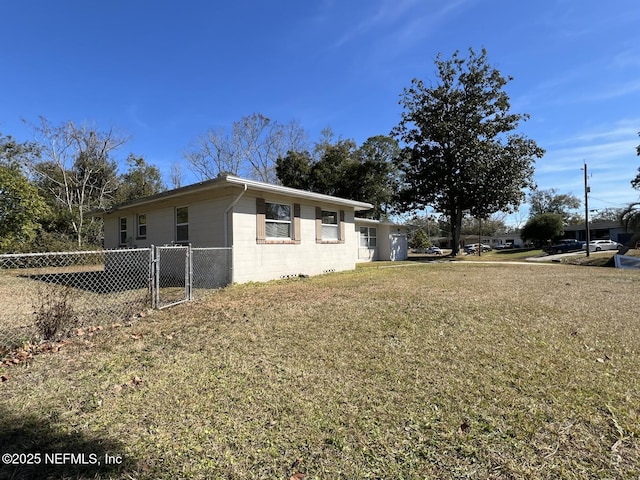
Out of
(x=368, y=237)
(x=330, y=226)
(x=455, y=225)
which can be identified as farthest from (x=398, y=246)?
(x=330, y=226)

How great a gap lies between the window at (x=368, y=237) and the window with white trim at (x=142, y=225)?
40.4 ft

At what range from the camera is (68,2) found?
9828mm

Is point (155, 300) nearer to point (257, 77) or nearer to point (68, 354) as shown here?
point (68, 354)

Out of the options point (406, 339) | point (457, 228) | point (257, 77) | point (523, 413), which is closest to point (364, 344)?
point (406, 339)

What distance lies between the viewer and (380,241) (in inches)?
880

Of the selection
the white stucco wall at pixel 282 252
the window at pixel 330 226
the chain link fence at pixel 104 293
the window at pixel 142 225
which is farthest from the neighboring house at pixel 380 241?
the chain link fence at pixel 104 293

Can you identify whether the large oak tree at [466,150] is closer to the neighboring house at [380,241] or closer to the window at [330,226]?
the neighboring house at [380,241]

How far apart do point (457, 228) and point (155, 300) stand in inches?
960

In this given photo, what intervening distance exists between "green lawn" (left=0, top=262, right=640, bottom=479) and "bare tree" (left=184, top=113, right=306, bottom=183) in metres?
26.9

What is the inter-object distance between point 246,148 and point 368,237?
15410 millimetres

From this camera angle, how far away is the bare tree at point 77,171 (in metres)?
24.7

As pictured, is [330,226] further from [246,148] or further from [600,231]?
[600,231]

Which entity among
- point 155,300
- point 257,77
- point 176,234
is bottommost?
point 155,300

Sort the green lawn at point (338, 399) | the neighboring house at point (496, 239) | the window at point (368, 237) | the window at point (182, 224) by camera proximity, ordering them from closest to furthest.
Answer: the green lawn at point (338, 399) → the window at point (182, 224) → the window at point (368, 237) → the neighboring house at point (496, 239)
